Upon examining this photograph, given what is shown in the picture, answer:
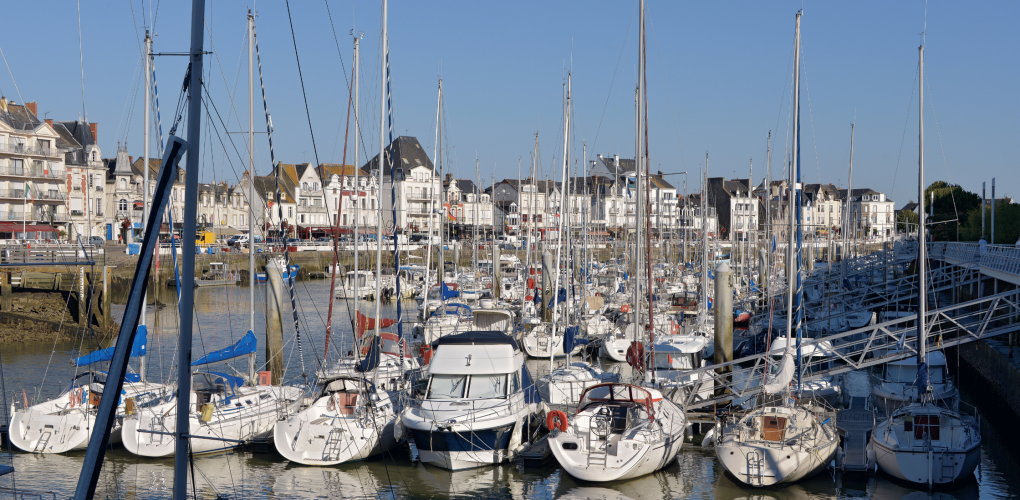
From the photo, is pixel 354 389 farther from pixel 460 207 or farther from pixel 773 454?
pixel 460 207

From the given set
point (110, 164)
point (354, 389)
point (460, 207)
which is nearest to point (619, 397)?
point (354, 389)

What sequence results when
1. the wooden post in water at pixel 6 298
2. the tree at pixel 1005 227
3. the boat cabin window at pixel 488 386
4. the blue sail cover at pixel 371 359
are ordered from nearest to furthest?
the boat cabin window at pixel 488 386 < the blue sail cover at pixel 371 359 < the wooden post in water at pixel 6 298 < the tree at pixel 1005 227

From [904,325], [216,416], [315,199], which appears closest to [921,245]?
[216,416]

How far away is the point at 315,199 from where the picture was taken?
108 m

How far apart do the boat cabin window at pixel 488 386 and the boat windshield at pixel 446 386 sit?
23cm

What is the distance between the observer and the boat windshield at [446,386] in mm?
19156

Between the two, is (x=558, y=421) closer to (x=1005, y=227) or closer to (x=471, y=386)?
(x=471, y=386)

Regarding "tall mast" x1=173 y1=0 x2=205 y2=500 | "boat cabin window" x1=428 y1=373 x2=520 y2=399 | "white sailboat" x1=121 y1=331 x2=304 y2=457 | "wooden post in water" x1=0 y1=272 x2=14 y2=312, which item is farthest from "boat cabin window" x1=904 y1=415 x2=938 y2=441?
"wooden post in water" x1=0 y1=272 x2=14 y2=312

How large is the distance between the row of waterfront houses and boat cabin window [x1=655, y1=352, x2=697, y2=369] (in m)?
15.6

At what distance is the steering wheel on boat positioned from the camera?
18.0 meters

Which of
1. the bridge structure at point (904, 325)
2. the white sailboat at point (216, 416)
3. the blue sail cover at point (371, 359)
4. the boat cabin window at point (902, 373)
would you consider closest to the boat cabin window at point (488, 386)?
the blue sail cover at point (371, 359)

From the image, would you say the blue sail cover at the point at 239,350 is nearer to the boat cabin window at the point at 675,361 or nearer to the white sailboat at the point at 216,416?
the white sailboat at the point at 216,416

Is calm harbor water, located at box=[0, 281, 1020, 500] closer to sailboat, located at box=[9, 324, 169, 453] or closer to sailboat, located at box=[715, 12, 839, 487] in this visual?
sailboat, located at box=[9, 324, 169, 453]

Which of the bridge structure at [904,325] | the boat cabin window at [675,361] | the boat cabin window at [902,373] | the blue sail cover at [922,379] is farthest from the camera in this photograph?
the boat cabin window at [675,361]
